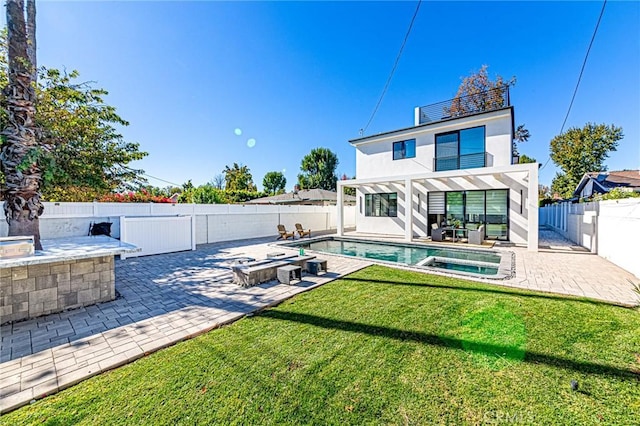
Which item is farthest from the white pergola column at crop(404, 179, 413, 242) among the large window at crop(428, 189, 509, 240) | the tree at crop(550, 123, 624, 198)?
the tree at crop(550, 123, 624, 198)

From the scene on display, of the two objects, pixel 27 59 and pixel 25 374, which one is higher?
pixel 27 59

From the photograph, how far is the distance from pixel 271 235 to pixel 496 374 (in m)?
15.0

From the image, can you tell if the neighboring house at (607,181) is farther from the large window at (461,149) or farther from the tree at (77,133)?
the tree at (77,133)

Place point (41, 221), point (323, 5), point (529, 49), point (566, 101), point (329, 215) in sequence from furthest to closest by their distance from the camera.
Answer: point (329, 215), point (529, 49), point (566, 101), point (323, 5), point (41, 221)

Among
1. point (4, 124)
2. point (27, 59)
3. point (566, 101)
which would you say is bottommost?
point (4, 124)

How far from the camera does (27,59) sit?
577cm

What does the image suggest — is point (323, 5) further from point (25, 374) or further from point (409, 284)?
point (25, 374)

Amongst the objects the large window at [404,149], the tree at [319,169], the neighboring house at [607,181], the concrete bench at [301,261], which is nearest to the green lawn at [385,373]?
the concrete bench at [301,261]

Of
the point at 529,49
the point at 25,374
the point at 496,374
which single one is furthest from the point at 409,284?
the point at 529,49

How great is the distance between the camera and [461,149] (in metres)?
13.7

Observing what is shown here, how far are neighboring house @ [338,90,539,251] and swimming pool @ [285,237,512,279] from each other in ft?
5.14

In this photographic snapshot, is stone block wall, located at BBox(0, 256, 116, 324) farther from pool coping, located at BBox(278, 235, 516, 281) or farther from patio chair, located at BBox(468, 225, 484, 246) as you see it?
patio chair, located at BBox(468, 225, 484, 246)

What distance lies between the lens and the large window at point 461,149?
13141 millimetres

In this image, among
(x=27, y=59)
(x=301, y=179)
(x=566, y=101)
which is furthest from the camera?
(x=301, y=179)
